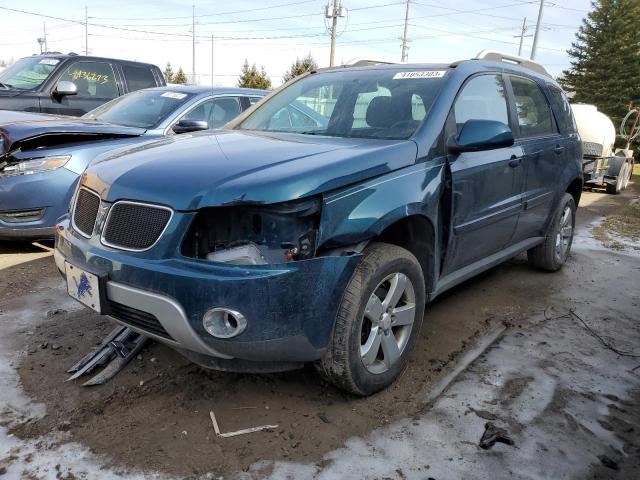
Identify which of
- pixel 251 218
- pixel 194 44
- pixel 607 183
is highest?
pixel 194 44

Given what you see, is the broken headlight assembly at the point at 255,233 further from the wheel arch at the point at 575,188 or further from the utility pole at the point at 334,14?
the utility pole at the point at 334,14

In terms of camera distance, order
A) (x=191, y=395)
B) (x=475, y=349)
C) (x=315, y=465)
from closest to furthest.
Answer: (x=315, y=465) < (x=191, y=395) < (x=475, y=349)

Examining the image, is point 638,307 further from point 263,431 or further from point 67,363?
point 67,363

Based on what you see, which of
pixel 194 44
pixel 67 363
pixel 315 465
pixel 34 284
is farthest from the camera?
pixel 194 44

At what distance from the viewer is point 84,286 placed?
264 centimetres

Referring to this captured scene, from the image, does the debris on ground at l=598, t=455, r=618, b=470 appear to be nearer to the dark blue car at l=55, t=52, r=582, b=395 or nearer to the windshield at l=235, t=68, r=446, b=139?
the dark blue car at l=55, t=52, r=582, b=395

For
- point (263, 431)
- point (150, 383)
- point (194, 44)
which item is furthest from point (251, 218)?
point (194, 44)

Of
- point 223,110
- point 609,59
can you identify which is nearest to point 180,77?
point 609,59

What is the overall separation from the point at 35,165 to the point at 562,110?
4.93 m

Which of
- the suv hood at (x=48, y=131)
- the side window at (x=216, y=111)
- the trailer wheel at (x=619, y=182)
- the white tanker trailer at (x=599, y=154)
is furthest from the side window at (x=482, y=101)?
the trailer wheel at (x=619, y=182)

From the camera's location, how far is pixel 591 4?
108ft

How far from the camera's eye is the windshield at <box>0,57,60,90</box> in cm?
783

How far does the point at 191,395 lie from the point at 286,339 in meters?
0.81

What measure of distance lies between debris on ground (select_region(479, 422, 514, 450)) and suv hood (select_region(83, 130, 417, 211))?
53.9 inches
